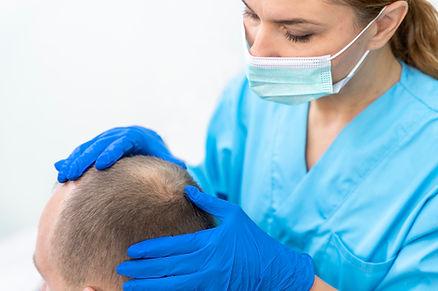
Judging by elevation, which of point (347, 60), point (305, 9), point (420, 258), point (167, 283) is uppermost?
point (305, 9)

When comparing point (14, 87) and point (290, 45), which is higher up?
point (290, 45)

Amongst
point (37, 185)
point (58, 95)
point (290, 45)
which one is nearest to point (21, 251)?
point (37, 185)

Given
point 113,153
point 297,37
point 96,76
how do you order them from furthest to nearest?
point 96,76 < point 297,37 < point 113,153

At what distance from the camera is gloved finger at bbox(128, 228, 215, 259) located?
1118 millimetres

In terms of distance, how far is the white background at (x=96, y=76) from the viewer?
2.29 metres

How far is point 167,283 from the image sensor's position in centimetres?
115

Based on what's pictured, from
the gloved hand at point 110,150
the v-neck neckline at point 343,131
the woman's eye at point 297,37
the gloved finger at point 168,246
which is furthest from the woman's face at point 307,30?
the gloved finger at point 168,246

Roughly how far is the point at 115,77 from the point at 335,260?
3.78 feet

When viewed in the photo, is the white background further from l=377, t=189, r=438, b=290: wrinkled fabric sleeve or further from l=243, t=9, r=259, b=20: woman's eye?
l=377, t=189, r=438, b=290: wrinkled fabric sleeve

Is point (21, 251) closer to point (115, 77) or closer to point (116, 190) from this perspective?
point (115, 77)

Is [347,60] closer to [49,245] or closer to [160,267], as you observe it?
→ [160,267]

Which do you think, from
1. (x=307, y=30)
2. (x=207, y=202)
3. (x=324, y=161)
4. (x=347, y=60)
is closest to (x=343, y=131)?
(x=324, y=161)

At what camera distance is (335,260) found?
4.83ft

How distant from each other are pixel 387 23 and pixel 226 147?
1.72 feet
